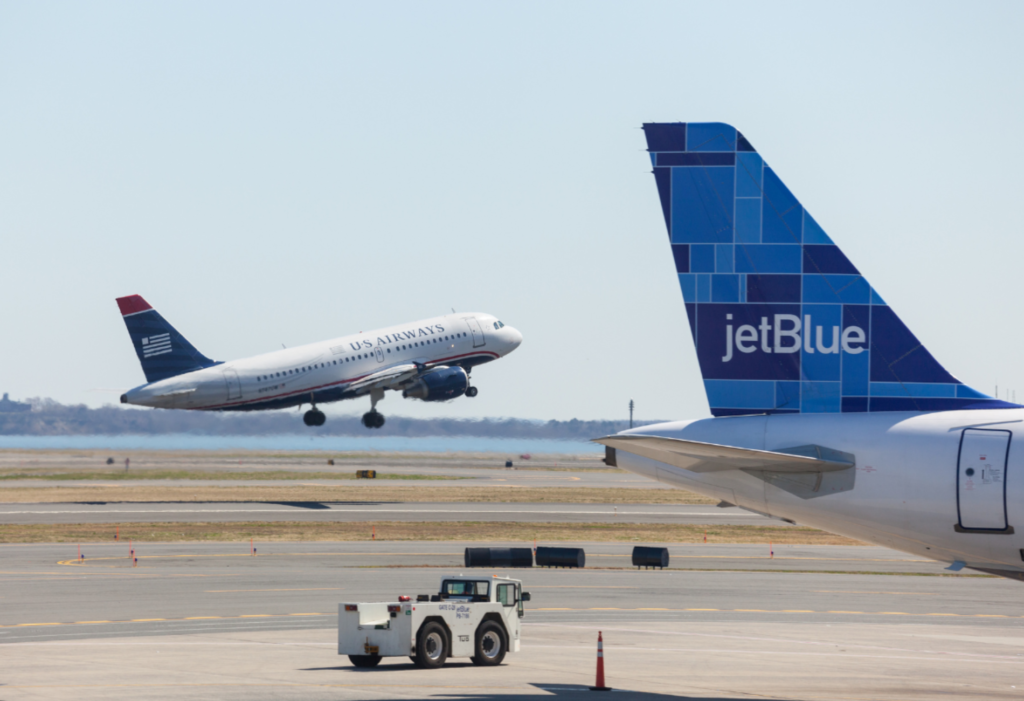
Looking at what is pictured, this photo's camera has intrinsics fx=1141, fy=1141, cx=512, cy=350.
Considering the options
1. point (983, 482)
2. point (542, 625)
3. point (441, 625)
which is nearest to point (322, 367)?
point (542, 625)

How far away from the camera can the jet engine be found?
83.6 m

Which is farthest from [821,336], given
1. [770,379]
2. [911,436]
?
[911,436]

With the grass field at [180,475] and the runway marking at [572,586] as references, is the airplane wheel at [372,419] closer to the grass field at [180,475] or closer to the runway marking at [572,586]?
the grass field at [180,475]

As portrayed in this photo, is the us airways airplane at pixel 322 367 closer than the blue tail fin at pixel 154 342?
No

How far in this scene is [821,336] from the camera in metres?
20.8

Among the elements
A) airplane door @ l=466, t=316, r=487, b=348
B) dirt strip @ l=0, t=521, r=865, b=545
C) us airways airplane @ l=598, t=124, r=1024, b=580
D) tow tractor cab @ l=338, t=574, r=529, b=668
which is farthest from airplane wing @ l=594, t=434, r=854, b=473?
airplane door @ l=466, t=316, r=487, b=348

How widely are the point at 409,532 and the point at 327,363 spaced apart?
2384 centimetres

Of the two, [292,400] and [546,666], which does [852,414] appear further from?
[292,400]

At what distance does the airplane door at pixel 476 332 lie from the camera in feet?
287

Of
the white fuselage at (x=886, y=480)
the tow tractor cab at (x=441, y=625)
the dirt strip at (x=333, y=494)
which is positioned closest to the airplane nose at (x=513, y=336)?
the dirt strip at (x=333, y=494)

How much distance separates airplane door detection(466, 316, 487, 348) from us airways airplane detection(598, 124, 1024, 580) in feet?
218

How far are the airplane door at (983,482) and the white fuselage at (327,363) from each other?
66.8 meters

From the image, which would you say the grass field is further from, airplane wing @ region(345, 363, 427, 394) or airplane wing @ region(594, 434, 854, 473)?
airplane wing @ region(594, 434, 854, 473)

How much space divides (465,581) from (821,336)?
36.9 feet
